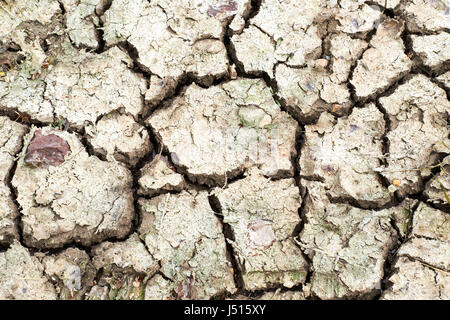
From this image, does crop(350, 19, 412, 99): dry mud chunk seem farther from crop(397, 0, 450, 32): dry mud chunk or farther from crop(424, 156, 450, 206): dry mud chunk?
crop(424, 156, 450, 206): dry mud chunk

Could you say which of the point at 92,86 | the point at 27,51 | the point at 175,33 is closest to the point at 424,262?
the point at 175,33

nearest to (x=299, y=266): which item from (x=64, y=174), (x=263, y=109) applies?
(x=263, y=109)

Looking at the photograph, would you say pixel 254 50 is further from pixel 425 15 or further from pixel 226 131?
pixel 425 15

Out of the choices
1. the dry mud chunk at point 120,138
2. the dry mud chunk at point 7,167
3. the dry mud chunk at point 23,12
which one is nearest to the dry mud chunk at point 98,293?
the dry mud chunk at point 7,167

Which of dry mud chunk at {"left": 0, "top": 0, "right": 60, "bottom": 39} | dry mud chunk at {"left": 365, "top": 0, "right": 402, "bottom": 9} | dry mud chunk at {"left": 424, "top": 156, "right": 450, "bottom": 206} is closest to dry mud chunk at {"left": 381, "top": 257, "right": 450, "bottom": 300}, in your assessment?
dry mud chunk at {"left": 424, "top": 156, "right": 450, "bottom": 206}

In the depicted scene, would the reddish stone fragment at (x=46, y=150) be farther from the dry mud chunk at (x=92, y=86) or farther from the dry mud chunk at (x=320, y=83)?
the dry mud chunk at (x=320, y=83)

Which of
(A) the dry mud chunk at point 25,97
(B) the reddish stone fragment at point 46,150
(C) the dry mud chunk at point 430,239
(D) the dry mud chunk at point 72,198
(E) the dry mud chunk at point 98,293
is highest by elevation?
(A) the dry mud chunk at point 25,97
